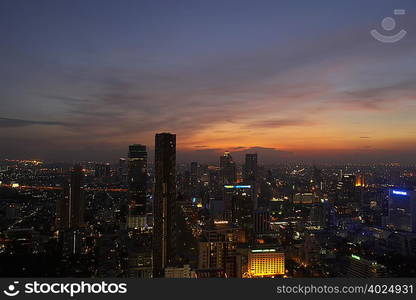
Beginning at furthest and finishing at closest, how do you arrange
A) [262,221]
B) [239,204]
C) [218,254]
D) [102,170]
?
[239,204]
[262,221]
[102,170]
[218,254]

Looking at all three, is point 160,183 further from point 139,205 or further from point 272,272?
point 272,272

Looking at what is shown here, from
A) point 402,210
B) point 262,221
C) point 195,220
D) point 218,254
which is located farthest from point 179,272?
point 402,210

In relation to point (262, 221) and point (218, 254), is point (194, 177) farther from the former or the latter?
point (218, 254)

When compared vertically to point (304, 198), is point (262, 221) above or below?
below

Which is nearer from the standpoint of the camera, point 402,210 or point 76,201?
point 76,201

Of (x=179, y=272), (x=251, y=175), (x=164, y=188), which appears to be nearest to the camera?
(x=179, y=272)

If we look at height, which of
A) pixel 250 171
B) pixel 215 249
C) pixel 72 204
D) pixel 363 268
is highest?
pixel 250 171

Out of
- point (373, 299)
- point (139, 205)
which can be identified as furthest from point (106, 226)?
point (373, 299)
